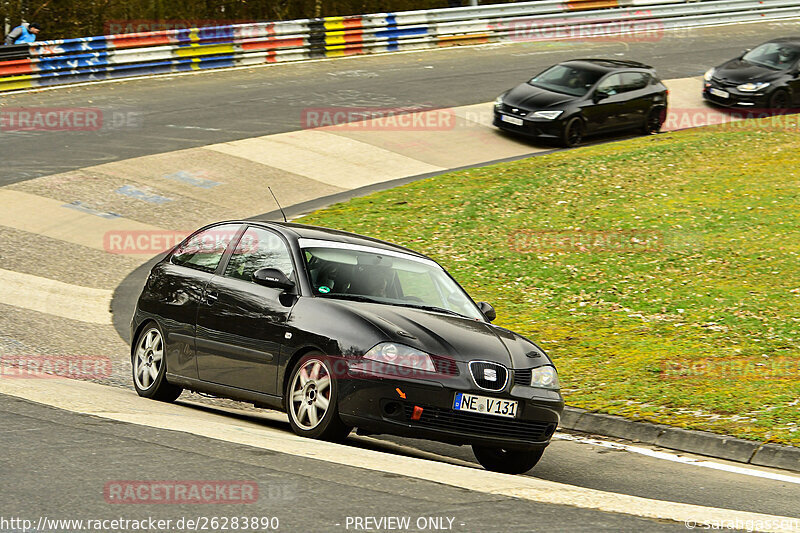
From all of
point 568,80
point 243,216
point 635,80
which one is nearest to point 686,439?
point 243,216

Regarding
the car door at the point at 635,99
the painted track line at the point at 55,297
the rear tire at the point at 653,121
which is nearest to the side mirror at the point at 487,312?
the painted track line at the point at 55,297

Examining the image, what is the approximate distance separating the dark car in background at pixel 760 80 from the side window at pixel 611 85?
346 cm

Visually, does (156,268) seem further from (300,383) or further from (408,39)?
(408,39)

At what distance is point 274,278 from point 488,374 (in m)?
1.72

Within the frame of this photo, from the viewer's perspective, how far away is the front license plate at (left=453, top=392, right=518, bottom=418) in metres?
7.06

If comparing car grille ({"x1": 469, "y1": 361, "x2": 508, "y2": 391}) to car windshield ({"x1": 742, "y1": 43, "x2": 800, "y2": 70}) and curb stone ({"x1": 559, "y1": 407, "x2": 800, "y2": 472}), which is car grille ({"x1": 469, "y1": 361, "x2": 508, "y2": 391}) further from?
car windshield ({"x1": 742, "y1": 43, "x2": 800, "y2": 70})

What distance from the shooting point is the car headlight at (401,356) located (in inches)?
278

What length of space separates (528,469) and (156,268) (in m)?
3.76

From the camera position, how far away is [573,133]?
23141mm

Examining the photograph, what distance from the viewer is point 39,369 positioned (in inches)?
381

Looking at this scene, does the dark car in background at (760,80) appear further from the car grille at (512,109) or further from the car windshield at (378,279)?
the car windshield at (378,279)

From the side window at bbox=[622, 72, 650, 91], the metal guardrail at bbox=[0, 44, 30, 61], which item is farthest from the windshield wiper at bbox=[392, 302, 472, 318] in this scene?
the metal guardrail at bbox=[0, 44, 30, 61]

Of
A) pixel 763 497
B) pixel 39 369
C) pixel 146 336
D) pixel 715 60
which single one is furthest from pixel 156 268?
pixel 715 60

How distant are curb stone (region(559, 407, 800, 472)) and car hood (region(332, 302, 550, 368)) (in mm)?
1607
